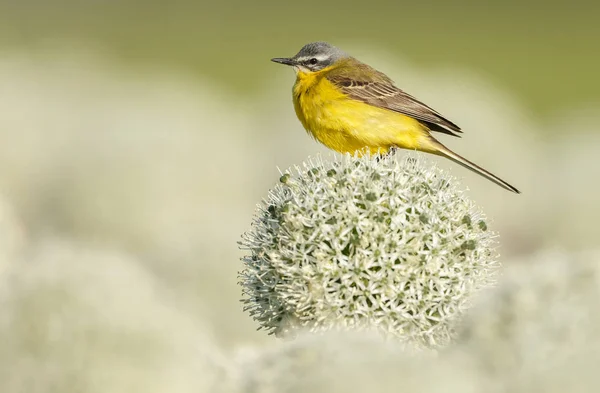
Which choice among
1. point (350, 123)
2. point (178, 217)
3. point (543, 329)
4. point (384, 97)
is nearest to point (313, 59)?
point (384, 97)

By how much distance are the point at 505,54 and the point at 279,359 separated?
61.5 ft

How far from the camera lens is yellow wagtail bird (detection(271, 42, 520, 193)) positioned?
5.39 metres

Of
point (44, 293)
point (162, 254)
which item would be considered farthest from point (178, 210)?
point (44, 293)

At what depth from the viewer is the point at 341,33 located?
63.0ft

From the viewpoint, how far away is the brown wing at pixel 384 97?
5.55 metres

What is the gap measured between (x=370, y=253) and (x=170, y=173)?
436cm

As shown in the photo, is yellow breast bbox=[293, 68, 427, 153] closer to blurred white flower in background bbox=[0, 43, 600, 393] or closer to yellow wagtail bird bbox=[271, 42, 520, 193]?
yellow wagtail bird bbox=[271, 42, 520, 193]

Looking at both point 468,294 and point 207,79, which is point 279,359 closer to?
point 468,294

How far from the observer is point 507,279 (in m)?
2.58

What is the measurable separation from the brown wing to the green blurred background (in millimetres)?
9159

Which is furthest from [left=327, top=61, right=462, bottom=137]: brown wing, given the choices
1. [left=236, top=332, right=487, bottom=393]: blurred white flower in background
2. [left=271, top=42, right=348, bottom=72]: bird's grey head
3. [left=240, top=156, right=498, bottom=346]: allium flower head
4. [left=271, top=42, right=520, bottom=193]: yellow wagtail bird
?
[left=236, top=332, right=487, bottom=393]: blurred white flower in background

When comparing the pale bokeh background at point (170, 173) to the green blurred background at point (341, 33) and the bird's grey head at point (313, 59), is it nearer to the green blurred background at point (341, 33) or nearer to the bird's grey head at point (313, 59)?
the green blurred background at point (341, 33)

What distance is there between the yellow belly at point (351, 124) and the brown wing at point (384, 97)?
0.05m

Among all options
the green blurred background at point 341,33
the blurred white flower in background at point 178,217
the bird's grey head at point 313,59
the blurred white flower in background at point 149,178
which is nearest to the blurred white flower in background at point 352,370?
the blurred white flower in background at point 178,217
